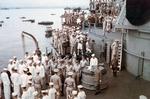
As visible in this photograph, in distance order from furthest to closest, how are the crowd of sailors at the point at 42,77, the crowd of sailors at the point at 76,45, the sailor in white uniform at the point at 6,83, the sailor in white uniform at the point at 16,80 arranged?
the crowd of sailors at the point at 76,45 → the sailor in white uniform at the point at 6,83 → the sailor in white uniform at the point at 16,80 → the crowd of sailors at the point at 42,77

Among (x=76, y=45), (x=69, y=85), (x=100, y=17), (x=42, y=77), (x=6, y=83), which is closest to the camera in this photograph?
(x=69, y=85)

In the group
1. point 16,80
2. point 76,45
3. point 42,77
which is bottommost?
point 42,77

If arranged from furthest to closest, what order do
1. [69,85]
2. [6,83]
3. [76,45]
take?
[76,45]
[6,83]
[69,85]

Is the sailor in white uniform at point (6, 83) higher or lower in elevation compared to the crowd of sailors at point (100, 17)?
lower

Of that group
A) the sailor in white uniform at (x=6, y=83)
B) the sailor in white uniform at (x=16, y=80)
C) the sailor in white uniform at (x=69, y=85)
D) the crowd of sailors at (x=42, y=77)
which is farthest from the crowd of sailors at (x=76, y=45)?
the sailor in white uniform at (x=6, y=83)

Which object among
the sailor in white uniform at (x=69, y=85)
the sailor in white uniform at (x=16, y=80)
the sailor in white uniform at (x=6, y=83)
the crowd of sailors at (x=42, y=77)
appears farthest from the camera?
the sailor in white uniform at (x=6, y=83)

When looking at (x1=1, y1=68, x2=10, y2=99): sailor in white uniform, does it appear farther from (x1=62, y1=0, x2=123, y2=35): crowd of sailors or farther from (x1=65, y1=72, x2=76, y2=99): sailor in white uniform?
(x1=62, y1=0, x2=123, y2=35): crowd of sailors

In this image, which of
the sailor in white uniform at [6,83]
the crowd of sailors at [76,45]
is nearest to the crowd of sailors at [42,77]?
the sailor in white uniform at [6,83]

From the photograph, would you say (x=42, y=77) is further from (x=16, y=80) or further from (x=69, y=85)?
(x=69, y=85)

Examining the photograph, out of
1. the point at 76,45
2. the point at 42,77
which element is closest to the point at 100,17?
the point at 76,45

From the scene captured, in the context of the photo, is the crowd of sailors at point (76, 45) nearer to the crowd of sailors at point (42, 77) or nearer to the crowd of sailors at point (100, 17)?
the crowd of sailors at point (42, 77)

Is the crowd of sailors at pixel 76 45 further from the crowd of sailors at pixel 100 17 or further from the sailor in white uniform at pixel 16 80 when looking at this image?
the sailor in white uniform at pixel 16 80

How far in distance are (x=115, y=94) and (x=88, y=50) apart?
22.7 feet

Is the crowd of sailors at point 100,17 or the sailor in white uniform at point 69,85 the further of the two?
the crowd of sailors at point 100,17
